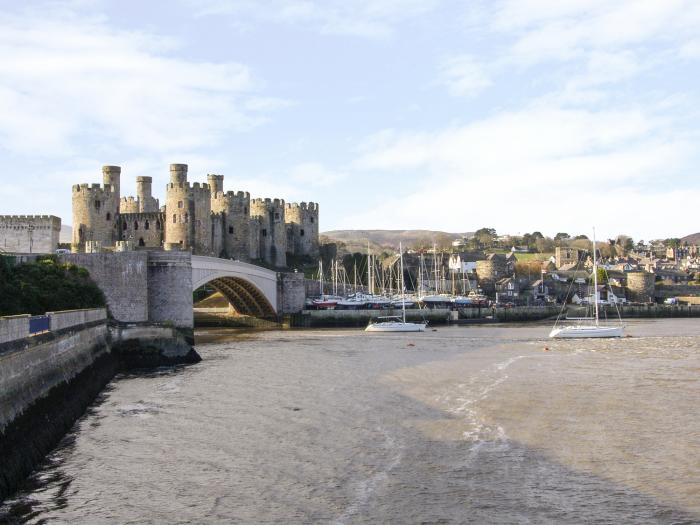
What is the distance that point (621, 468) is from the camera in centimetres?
1583

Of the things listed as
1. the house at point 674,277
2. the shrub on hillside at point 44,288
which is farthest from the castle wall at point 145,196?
the house at point 674,277

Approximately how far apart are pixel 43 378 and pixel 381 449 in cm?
726

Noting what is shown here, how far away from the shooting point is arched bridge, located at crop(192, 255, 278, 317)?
45.7 metres

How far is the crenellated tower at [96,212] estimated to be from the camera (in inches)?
2685

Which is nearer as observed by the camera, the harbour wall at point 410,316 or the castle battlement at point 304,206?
the harbour wall at point 410,316

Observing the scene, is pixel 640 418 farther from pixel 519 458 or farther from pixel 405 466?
pixel 405 466

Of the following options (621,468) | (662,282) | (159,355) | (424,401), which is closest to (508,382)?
(424,401)

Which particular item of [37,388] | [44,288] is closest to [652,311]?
[44,288]

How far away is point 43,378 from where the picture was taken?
58.2 feet

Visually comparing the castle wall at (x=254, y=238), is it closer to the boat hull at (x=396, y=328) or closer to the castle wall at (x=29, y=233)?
the boat hull at (x=396, y=328)

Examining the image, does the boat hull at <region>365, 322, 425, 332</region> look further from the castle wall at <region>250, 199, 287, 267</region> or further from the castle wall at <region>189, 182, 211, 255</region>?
the castle wall at <region>250, 199, 287, 267</region>

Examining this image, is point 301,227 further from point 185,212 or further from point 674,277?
point 674,277

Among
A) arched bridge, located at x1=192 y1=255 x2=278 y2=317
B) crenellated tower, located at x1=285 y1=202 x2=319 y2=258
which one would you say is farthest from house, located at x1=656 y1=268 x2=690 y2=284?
arched bridge, located at x1=192 y1=255 x2=278 y2=317

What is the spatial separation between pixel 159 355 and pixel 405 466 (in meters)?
20.8
